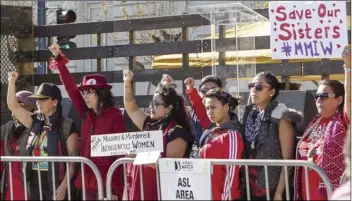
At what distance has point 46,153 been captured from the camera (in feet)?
22.9

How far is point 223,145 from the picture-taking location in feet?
19.6

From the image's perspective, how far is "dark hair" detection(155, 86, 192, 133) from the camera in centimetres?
647

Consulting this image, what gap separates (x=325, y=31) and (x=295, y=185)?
2.47m

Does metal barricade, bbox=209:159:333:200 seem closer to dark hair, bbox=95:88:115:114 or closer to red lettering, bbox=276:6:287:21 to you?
dark hair, bbox=95:88:115:114

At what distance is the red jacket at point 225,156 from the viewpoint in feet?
19.3

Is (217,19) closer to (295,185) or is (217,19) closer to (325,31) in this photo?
(325,31)

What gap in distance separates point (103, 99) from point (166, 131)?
89 cm

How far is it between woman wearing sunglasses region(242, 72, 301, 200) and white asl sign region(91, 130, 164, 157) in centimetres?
68

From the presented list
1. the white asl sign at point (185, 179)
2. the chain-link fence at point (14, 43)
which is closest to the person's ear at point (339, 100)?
the white asl sign at point (185, 179)

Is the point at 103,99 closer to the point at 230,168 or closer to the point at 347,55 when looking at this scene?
the point at 230,168

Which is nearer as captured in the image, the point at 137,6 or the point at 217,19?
the point at 217,19

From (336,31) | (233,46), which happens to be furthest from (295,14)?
(233,46)

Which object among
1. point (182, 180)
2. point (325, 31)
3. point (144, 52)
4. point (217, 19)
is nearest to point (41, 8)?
point (144, 52)

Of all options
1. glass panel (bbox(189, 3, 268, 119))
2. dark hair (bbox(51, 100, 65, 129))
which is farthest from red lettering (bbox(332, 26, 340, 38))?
dark hair (bbox(51, 100, 65, 129))
